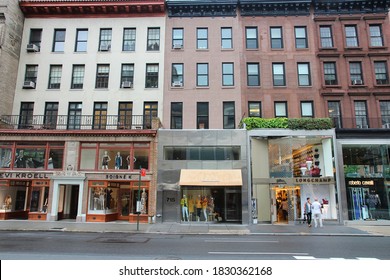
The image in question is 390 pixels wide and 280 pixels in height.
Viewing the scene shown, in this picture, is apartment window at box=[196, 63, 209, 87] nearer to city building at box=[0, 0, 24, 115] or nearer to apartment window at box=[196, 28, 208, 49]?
apartment window at box=[196, 28, 208, 49]

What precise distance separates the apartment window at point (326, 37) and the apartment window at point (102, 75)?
59.1ft

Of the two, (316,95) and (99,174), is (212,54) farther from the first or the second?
(99,174)

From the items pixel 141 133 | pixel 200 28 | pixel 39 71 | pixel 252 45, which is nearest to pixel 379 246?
pixel 141 133

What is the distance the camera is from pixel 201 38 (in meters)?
25.0

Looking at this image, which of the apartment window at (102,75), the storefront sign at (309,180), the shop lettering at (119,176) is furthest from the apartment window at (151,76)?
the storefront sign at (309,180)

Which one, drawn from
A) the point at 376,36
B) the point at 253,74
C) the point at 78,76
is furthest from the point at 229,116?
the point at 376,36

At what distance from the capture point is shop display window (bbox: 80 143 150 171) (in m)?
22.2

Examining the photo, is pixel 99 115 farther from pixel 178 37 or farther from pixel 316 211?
pixel 316 211

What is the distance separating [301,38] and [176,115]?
40.3 feet

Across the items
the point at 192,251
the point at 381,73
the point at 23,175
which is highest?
the point at 381,73

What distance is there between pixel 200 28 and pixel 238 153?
11.4m

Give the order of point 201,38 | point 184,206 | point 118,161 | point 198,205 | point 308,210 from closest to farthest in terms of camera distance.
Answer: point 308,210, point 184,206, point 198,205, point 118,161, point 201,38

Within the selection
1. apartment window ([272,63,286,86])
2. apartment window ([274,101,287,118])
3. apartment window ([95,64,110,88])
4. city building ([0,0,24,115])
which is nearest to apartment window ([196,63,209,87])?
apartment window ([272,63,286,86])

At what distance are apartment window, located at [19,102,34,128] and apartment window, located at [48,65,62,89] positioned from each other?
7.47ft
